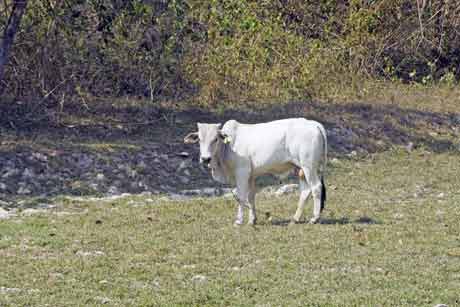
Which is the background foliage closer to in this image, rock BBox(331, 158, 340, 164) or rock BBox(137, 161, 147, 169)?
rock BBox(137, 161, 147, 169)

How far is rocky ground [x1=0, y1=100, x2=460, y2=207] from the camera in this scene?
13227mm

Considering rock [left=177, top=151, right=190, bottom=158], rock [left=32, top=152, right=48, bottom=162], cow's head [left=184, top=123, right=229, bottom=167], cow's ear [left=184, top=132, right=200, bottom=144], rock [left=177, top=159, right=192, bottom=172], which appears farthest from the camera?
rock [left=177, top=151, right=190, bottom=158]

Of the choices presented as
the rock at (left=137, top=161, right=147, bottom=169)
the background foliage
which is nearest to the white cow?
the rock at (left=137, top=161, right=147, bottom=169)

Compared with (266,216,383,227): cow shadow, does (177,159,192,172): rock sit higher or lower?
lower

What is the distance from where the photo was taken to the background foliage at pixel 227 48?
53.6 feet

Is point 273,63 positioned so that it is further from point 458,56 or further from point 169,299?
point 169,299

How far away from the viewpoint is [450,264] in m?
9.04

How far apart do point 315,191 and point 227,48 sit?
826 centimetres

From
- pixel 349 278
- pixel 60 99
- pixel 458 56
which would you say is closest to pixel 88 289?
pixel 349 278

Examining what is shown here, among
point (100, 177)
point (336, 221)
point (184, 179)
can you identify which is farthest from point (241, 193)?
point (184, 179)

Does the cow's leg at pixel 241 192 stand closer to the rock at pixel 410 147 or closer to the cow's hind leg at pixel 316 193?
the cow's hind leg at pixel 316 193

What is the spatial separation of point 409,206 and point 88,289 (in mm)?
5339

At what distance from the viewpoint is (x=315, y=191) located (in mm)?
10969

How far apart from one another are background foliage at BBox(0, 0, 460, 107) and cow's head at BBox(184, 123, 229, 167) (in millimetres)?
5665
